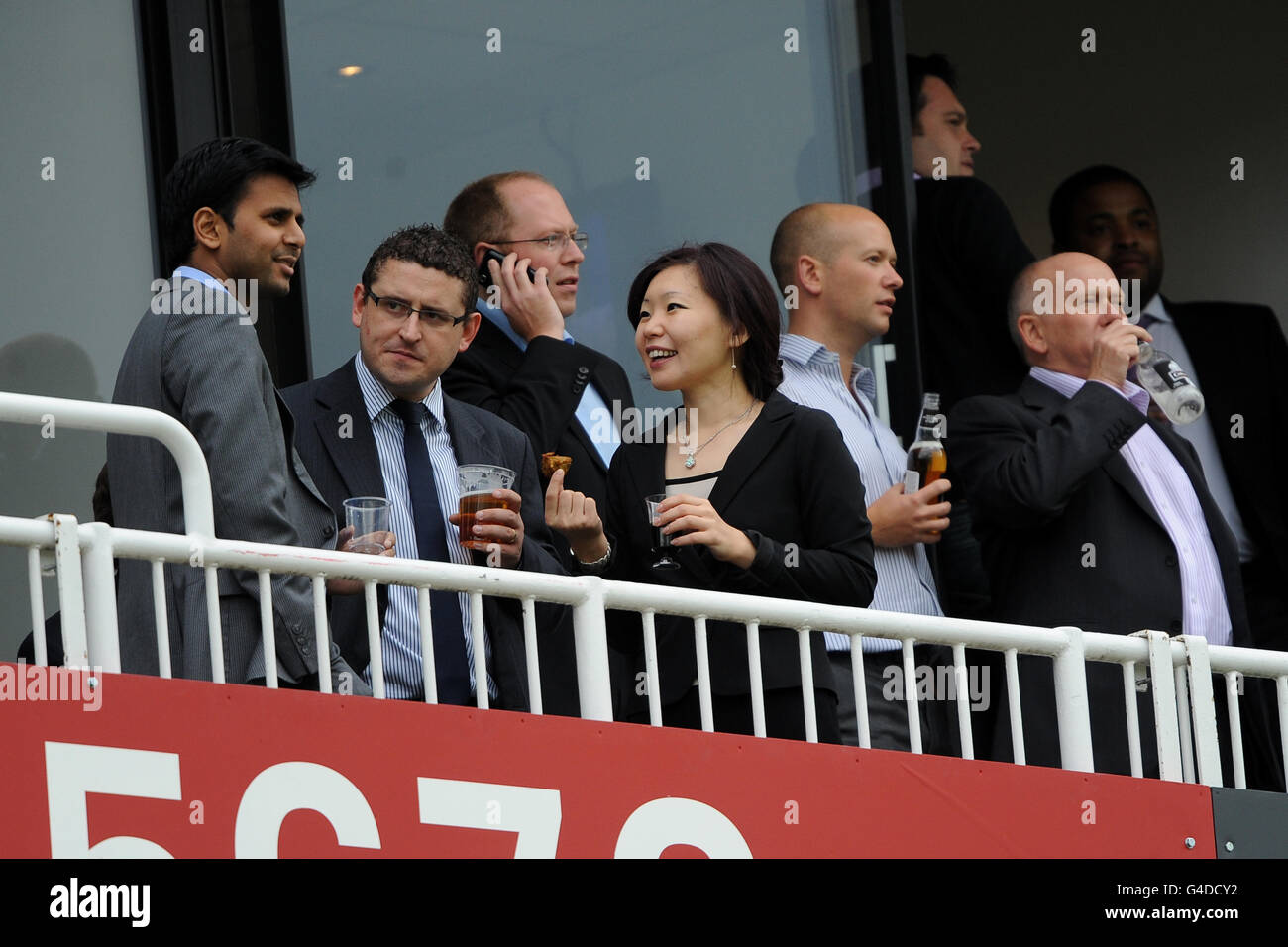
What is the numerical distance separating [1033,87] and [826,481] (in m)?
6.01

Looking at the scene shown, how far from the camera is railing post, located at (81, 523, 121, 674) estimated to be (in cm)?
328

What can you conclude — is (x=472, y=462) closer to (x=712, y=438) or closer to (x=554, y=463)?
(x=554, y=463)

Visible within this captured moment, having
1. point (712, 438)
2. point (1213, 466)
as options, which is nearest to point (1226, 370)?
point (1213, 466)

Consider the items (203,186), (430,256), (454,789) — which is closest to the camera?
(454,789)

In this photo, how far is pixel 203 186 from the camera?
4168mm

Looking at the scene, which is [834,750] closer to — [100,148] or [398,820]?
[398,820]

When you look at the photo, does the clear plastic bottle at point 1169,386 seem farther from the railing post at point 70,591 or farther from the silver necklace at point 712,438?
the railing post at point 70,591

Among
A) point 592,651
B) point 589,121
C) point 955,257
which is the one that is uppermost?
point 589,121

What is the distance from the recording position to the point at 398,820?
3.41 m

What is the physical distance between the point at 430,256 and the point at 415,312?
18 cm

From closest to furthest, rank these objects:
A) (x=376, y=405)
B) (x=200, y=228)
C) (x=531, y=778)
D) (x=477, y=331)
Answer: (x=531, y=778), (x=200, y=228), (x=376, y=405), (x=477, y=331)

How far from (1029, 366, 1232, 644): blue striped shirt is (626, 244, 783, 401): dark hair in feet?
4.58

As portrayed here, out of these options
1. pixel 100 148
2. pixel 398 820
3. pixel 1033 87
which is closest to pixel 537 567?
pixel 398 820
